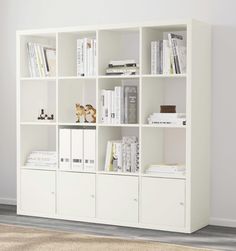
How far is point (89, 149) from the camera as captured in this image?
17.6 ft

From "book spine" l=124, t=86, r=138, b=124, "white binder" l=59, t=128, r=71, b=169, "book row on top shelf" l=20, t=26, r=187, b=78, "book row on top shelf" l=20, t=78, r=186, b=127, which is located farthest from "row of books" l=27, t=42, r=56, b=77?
"book spine" l=124, t=86, r=138, b=124

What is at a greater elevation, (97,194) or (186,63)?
(186,63)

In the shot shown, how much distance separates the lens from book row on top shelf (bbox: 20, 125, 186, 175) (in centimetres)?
519

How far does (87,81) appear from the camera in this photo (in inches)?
228

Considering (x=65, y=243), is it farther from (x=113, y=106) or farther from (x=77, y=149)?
(x=113, y=106)

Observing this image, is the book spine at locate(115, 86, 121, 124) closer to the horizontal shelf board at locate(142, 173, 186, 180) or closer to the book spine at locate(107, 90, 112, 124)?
the book spine at locate(107, 90, 112, 124)

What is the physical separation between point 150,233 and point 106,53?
148cm

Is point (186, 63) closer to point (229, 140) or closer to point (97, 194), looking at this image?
point (229, 140)

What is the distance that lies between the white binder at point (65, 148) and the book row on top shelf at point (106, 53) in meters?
0.49

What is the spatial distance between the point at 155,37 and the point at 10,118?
173 centimetres

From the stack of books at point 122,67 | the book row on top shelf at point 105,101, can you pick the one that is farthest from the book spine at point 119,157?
the stack of books at point 122,67

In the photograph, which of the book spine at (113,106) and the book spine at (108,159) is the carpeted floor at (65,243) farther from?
the book spine at (113,106)

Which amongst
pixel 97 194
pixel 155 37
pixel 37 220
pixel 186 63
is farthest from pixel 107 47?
pixel 37 220

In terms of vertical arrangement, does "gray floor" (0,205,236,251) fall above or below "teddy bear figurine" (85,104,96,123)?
below
